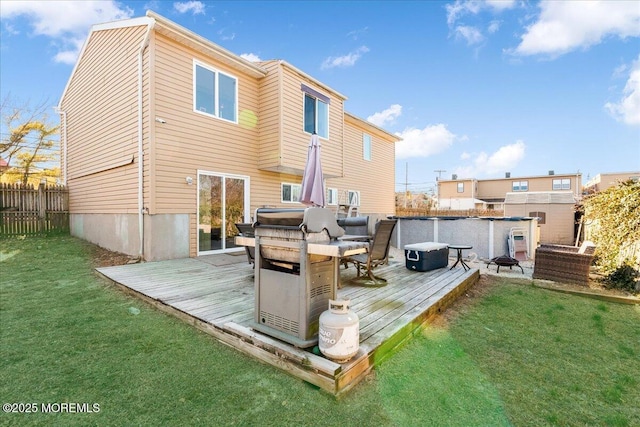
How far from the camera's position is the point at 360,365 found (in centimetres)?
242

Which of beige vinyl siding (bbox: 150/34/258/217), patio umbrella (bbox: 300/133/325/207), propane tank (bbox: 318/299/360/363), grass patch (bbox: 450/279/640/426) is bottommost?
grass patch (bbox: 450/279/640/426)

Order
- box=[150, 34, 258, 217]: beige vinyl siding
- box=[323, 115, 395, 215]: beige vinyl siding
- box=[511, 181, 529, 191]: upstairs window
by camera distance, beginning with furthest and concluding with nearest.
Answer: box=[511, 181, 529, 191]: upstairs window
box=[323, 115, 395, 215]: beige vinyl siding
box=[150, 34, 258, 217]: beige vinyl siding

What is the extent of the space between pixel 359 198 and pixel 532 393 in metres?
12.6

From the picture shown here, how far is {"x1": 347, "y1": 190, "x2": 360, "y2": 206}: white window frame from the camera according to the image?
556 inches

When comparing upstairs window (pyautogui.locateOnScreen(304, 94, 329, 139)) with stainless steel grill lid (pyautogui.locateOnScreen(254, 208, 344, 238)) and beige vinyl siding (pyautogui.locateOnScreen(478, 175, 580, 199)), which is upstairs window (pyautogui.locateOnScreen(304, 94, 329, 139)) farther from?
beige vinyl siding (pyautogui.locateOnScreen(478, 175, 580, 199))

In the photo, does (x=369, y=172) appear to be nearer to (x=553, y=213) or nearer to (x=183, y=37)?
(x=553, y=213)

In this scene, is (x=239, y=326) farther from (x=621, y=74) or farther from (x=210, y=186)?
(x=621, y=74)

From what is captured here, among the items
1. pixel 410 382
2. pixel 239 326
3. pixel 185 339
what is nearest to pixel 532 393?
pixel 410 382

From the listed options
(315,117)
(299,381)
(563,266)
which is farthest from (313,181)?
(315,117)

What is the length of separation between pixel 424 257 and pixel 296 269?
3.81 m

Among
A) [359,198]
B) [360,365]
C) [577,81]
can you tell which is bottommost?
[360,365]

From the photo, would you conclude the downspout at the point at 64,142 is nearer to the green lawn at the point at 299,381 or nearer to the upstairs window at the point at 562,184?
the green lawn at the point at 299,381

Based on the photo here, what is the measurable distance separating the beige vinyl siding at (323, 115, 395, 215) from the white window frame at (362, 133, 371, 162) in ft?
0.60

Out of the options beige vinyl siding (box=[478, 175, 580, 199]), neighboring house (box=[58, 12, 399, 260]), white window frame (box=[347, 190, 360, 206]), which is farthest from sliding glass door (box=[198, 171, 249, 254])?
beige vinyl siding (box=[478, 175, 580, 199])
